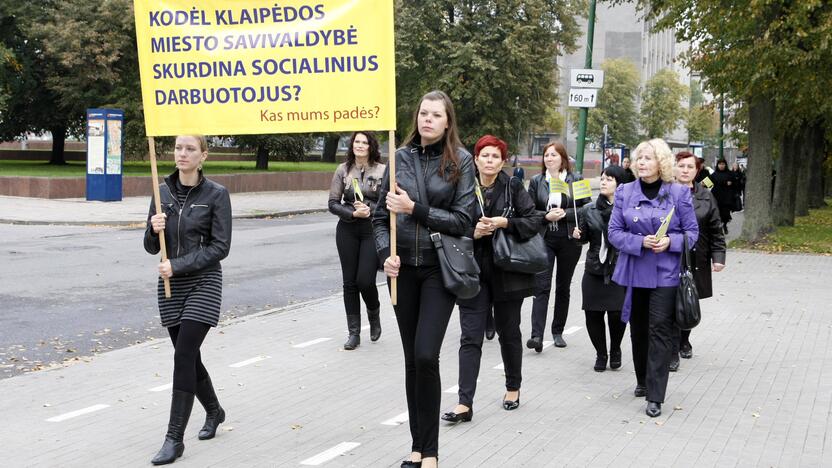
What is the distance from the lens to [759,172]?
74.6ft

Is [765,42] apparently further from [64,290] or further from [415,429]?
[415,429]

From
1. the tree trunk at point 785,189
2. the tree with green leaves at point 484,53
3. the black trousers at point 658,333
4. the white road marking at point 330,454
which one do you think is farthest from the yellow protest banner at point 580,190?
the tree with green leaves at point 484,53

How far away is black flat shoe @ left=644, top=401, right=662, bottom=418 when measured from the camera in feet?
23.4

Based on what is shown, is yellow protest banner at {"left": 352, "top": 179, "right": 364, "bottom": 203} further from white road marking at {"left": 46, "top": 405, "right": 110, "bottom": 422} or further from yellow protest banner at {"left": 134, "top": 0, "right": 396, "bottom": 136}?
yellow protest banner at {"left": 134, "top": 0, "right": 396, "bottom": 136}

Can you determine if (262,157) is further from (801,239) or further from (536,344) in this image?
(536,344)

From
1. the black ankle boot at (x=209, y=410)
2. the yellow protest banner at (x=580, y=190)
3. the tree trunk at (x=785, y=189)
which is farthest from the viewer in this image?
the tree trunk at (x=785, y=189)

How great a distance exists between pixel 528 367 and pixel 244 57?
3891 millimetres

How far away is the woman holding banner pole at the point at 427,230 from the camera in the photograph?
5414 millimetres

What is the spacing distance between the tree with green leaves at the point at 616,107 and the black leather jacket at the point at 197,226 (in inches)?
2939

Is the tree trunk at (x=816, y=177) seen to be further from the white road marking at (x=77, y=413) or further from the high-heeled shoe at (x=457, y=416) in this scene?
the white road marking at (x=77, y=413)

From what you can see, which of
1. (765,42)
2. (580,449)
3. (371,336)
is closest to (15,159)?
(765,42)

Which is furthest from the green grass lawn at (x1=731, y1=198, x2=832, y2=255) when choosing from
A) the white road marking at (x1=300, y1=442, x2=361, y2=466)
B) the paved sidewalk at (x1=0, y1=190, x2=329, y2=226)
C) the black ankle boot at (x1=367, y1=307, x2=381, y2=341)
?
the white road marking at (x1=300, y1=442, x2=361, y2=466)

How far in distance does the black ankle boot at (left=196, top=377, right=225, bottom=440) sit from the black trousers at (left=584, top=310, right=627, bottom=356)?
330 cm

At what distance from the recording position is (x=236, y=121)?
232 inches
